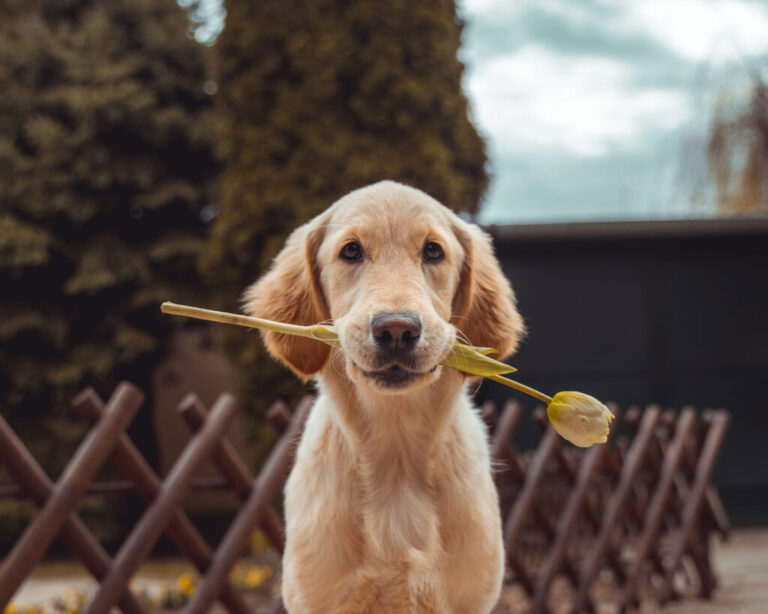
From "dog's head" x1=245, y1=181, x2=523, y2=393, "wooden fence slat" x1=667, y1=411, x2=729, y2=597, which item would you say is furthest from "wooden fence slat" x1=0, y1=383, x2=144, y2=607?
"wooden fence slat" x1=667, y1=411, x2=729, y2=597

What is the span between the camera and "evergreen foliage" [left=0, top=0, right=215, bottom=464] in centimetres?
974

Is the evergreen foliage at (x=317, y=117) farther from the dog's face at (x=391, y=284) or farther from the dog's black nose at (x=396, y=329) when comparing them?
the dog's black nose at (x=396, y=329)

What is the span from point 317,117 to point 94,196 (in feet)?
11.1

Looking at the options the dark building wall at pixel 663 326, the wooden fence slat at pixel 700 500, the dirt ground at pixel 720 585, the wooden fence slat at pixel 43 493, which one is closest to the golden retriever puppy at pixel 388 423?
the wooden fence slat at pixel 43 493

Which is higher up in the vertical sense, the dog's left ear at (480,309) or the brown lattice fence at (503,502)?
the dog's left ear at (480,309)

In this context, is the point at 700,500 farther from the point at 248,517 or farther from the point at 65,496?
the point at 65,496

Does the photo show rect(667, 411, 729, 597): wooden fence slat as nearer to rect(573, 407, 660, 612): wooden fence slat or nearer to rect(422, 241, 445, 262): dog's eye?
rect(573, 407, 660, 612): wooden fence slat

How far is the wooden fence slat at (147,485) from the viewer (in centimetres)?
364

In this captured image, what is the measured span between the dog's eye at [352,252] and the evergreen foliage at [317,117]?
541cm

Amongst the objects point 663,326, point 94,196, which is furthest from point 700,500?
point 94,196

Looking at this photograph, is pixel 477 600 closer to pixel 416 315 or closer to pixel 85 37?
pixel 416 315

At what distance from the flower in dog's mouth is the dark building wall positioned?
8235 mm

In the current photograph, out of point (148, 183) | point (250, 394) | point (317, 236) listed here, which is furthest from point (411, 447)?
point (148, 183)

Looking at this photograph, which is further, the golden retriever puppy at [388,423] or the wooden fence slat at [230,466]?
the wooden fence slat at [230,466]
